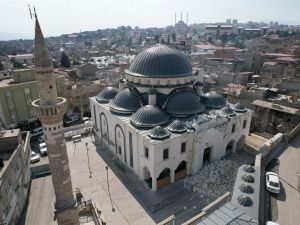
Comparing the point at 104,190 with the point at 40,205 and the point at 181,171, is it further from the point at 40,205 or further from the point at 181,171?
the point at 181,171

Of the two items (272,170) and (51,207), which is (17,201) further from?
(272,170)

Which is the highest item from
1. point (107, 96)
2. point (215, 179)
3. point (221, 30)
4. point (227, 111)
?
point (221, 30)

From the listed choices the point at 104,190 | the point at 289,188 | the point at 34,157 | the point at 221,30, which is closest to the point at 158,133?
the point at 104,190

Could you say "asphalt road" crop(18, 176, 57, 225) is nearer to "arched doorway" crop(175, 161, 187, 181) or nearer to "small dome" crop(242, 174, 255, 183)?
"arched doorway" crop(175, 161, 187, 181)

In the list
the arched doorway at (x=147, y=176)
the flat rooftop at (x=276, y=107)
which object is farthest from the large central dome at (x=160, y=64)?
the flat rooftop at (x=276, y=107)

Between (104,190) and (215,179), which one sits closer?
(104,190)

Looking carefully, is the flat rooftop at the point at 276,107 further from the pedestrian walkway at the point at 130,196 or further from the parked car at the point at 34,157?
the parked car at the point at 34,157
